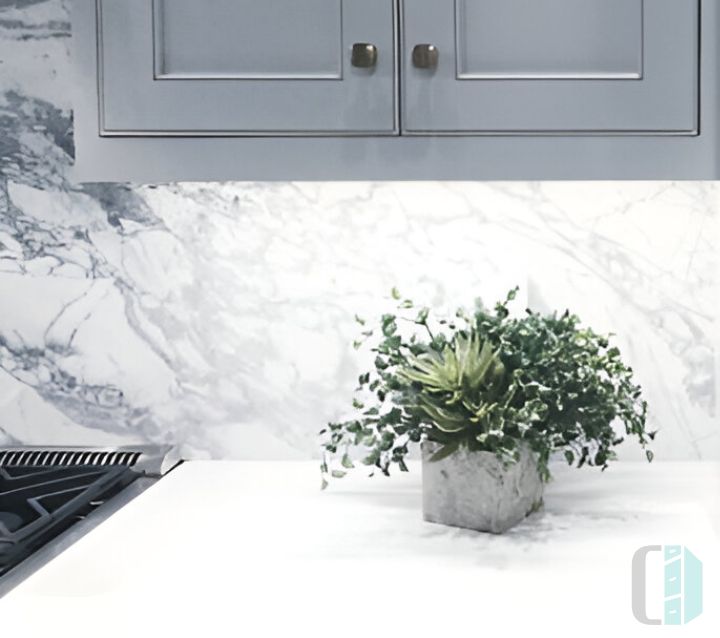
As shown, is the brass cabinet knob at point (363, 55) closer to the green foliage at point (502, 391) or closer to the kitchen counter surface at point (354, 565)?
the green foliage at point (502, 391)

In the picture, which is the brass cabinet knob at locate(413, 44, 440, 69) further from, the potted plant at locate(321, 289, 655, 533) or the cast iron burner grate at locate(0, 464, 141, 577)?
the cast iron burner grate at locate(0, 464, 141, 577)

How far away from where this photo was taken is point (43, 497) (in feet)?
3.95

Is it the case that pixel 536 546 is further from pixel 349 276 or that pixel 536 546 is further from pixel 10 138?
pixel 10 138

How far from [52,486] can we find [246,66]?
0.66 metres

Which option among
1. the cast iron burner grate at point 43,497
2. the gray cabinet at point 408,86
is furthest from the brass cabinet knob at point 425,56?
the cast iron burner grate at point 43,497

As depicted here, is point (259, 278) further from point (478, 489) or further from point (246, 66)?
point (478, 489)

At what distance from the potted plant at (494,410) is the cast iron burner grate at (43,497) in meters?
0.37

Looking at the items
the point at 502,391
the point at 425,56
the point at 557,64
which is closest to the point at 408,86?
the point at 425,56

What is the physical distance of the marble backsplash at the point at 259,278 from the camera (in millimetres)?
1509

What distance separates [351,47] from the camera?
44.4 inches

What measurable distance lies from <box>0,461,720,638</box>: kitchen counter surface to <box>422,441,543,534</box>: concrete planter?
0.02 m

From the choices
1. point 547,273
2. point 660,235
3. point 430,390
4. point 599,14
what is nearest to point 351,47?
point 599,14

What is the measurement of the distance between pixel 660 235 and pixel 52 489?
1.07 m

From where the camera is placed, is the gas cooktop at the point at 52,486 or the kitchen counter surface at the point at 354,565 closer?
the kitchen counter surface at the point at 354,565
